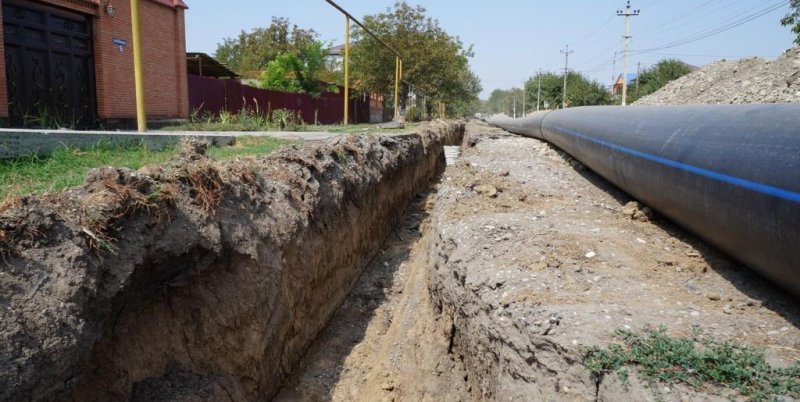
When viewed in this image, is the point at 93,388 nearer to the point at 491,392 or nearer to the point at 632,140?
the point at 491,392

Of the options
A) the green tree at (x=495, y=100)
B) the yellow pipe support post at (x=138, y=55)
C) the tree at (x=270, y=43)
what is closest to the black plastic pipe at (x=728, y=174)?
the yellow pipe support post at (x=138, y=55)

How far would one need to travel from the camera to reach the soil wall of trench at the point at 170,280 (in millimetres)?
2410

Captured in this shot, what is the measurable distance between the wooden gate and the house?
0.05ft

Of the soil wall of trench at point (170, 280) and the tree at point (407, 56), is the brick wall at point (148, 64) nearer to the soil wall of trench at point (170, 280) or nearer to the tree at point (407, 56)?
the soil wall of trench at point (170, 280)

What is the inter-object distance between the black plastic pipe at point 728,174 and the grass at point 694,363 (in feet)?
1.77

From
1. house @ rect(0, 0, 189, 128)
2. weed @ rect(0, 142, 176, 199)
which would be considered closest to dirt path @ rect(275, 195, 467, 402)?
weed @ rect(0, 142, 176, 199)

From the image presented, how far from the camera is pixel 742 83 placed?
1291 centimetres

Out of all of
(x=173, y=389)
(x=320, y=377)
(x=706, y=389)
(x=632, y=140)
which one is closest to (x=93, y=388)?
(x=173, y=389)

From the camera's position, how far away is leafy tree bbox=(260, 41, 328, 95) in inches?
1006

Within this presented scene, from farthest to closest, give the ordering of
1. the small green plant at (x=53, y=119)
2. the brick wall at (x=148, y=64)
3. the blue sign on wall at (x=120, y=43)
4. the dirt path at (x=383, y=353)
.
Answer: the blue sign on wall at (x=120, y=43) < the brick wall at (x=148, y=64) < the small green plant at (x=53, y=119) < the dirt path at (x=383, y=353)

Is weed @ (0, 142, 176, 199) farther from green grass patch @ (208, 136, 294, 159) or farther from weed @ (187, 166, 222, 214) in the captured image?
weed @ (187, 166, 222, 214)

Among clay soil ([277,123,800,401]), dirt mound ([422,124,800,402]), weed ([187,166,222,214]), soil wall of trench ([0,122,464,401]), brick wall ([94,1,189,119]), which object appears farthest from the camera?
brick wall ([94,1,189,119])

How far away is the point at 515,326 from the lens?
324 cm

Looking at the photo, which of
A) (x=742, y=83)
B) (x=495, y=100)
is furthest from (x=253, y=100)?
(x=495, y=100)
